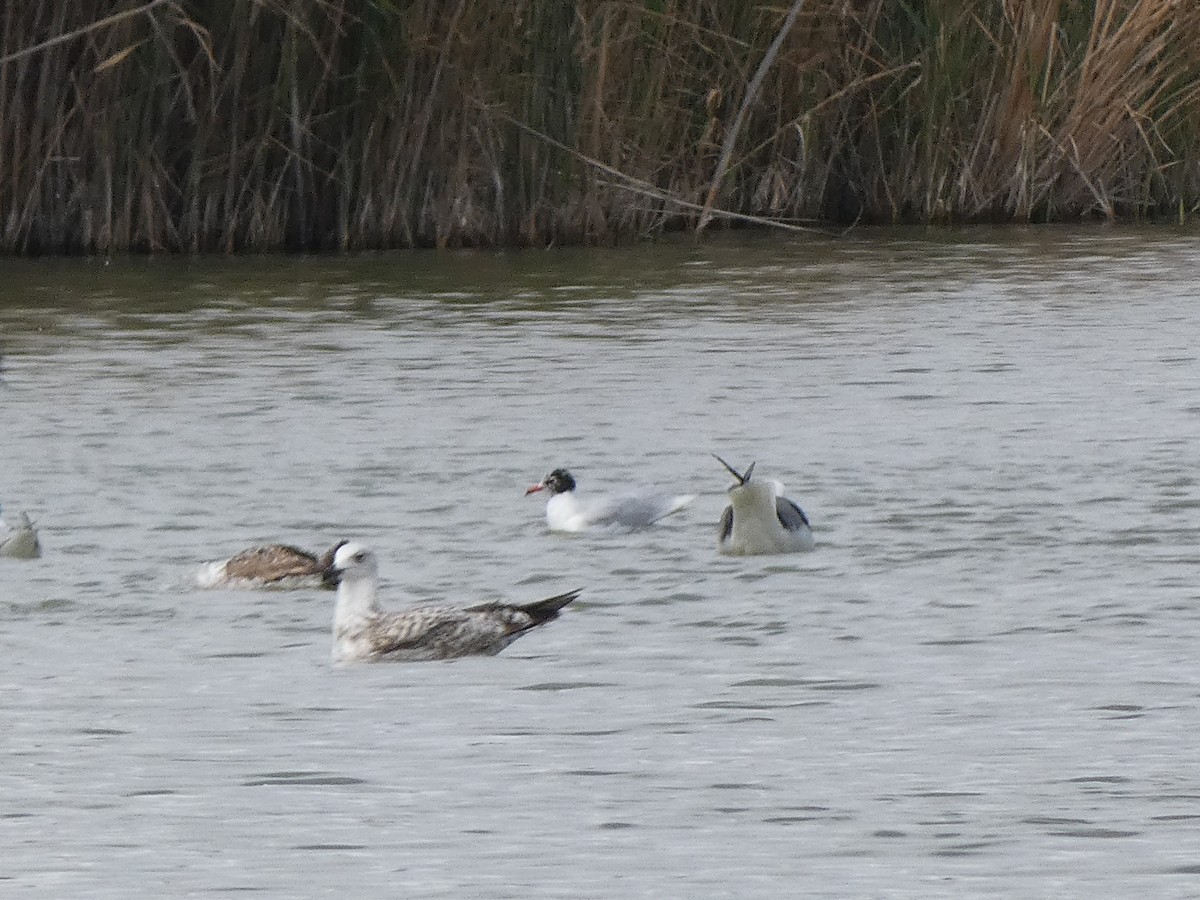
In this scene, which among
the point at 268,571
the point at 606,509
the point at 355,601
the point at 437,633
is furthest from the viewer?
the point at 606,509

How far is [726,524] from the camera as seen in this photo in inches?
320

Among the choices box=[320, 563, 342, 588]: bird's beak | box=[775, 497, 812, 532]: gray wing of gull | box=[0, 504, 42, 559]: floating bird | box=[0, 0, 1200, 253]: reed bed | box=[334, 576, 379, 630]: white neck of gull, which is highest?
box=[0, 0, 1200, 253]: reed bed

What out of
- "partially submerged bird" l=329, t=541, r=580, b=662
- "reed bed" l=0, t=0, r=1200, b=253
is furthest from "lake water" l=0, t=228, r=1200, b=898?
"reed bed" l=0, t=0, r=1200, b=253

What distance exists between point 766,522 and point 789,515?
0.06 meters

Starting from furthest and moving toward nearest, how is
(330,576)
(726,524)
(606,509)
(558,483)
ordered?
(558,483), (606,509), (726,524), (330,576)

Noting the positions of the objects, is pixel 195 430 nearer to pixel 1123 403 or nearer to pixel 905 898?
pixel 1123 403

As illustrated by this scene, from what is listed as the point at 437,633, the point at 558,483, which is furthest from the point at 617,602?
the point at 558,483

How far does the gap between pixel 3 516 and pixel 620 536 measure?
1.70 meters

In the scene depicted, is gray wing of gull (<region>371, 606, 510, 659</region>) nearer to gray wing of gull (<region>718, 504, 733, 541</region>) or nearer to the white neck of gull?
the white neck of gull

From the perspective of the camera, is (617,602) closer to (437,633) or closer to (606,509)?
(437,633)

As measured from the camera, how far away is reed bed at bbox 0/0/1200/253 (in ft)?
51.5

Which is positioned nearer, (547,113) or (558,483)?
(558,483)

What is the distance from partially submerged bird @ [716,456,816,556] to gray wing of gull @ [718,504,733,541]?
→ 71 millimetres

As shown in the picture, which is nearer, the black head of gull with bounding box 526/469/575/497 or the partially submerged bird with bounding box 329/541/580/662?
the partially submerged bird with bounding box 329/541/580/662
